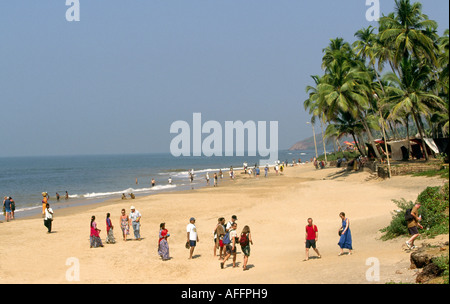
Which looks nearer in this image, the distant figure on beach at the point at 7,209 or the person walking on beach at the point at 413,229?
the person walking on beach at the point at 413,229

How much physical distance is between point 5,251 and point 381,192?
69.2ft

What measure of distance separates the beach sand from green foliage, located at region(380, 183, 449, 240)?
59 centimetres

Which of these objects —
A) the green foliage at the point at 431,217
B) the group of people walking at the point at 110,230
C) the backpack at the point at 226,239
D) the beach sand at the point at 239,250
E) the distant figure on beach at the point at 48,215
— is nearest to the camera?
the beach sand at the point at 239,250

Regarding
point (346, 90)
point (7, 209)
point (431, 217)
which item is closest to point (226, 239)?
point (431, 217)

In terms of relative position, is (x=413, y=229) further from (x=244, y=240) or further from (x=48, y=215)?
(x=48, y=215)

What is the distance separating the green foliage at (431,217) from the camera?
44.0 feet

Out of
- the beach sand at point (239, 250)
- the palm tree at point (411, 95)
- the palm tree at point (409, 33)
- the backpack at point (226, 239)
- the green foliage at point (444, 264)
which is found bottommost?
the beach sand at point (239, 250)

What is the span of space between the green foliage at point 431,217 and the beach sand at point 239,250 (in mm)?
590

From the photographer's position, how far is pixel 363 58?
52.9 metres

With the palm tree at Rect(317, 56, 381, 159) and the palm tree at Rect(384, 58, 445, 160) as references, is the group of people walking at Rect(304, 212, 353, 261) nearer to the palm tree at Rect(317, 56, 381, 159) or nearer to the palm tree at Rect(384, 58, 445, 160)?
the palm tree at Rect(384, 58, 445, 160)

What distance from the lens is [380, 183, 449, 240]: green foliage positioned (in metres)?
13.4

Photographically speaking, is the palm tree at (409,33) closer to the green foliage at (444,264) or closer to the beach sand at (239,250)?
the beach sand at (239,250)

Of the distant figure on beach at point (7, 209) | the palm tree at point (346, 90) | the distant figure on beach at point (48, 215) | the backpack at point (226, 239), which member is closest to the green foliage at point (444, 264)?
the backpack at point (226, 239)
